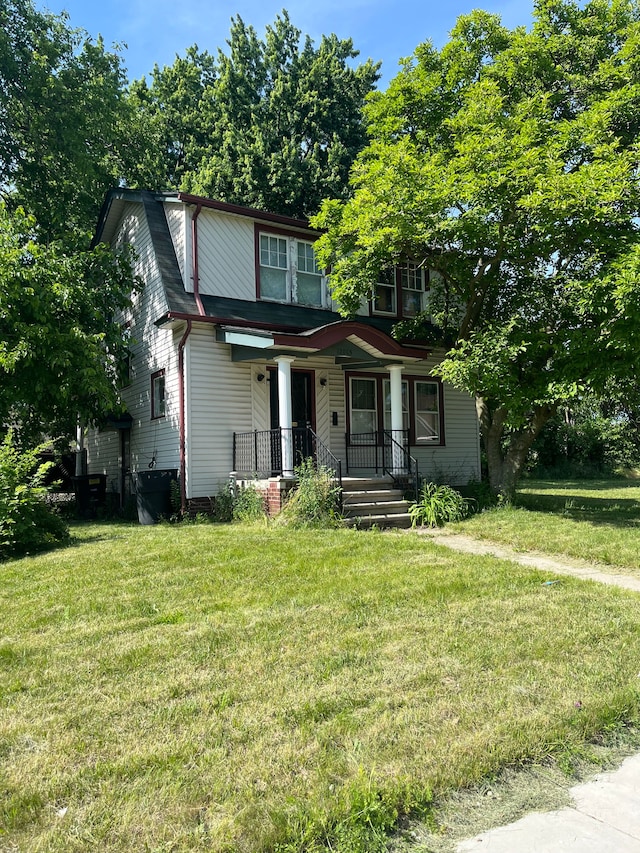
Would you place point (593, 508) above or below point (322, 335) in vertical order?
below

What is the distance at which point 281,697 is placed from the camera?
3.45 metres

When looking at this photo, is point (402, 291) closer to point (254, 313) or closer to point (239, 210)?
point (254, 313)

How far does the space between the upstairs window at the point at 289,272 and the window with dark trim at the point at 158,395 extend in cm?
289

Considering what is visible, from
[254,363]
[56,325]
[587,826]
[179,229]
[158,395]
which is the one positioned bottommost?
[587,826]

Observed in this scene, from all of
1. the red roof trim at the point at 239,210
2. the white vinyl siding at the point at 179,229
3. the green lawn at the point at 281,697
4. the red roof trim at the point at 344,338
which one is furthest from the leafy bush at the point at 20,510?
the red roof trim at the point at 239,210

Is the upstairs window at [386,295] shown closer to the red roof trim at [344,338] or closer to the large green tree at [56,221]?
the red roof trim at [344,338]

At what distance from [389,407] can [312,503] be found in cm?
550

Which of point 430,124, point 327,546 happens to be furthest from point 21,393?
point 430,124

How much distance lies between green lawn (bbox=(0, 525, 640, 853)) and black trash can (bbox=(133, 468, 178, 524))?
5.37 m

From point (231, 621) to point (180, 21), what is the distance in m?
11.5

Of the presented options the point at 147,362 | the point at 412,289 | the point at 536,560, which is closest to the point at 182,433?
the point at 147,362

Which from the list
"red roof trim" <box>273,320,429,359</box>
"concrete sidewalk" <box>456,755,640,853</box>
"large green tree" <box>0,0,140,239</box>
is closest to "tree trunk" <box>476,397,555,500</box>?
"red roof trim" <box>273,320,429,359</box>

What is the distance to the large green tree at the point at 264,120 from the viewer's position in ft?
75.6

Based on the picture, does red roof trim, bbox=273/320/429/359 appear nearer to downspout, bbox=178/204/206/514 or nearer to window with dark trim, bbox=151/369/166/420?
downspout, bbox=178/204/206/514
